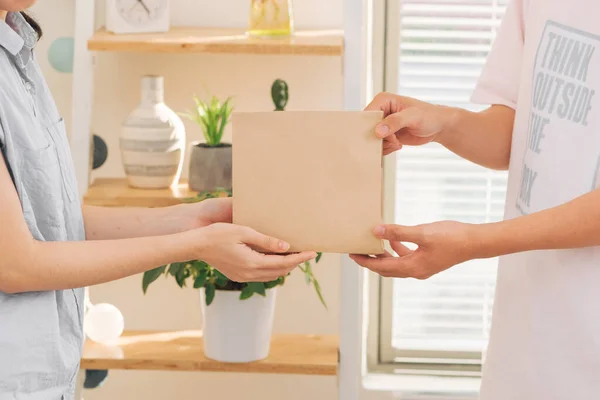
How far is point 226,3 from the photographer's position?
6.89 ft

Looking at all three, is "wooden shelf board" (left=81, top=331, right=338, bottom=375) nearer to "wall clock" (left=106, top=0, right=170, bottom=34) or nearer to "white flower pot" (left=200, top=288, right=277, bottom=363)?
"white flower pot" (left=200, top=288, right=277, bottom=363)

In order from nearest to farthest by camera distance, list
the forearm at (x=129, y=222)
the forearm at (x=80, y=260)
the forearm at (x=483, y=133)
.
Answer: the forearm at (x=80, y=260) → the forearm at (x=129, y=222) → the forearm at (x=483, y=133)

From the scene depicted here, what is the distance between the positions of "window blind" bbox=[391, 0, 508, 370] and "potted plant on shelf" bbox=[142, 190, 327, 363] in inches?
21.0

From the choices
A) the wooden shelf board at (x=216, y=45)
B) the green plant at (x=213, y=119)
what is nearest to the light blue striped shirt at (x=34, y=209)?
the wooden shelf board at (x=216, y=45)

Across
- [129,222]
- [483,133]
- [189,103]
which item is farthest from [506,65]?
[189,103]

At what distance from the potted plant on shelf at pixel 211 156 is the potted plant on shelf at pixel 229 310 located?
0.06 m

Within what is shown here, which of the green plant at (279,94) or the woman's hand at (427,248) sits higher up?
the green plant at (279,94)

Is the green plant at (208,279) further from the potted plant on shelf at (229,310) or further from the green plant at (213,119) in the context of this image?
the green plant at (213,119)

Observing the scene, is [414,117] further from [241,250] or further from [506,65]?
[241,250]

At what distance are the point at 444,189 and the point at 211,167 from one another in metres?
0.67

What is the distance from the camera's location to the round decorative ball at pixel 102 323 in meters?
1.98

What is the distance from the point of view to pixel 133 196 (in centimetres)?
188

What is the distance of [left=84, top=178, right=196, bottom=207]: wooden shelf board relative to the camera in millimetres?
1873

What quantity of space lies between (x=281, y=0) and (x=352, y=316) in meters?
0.68
